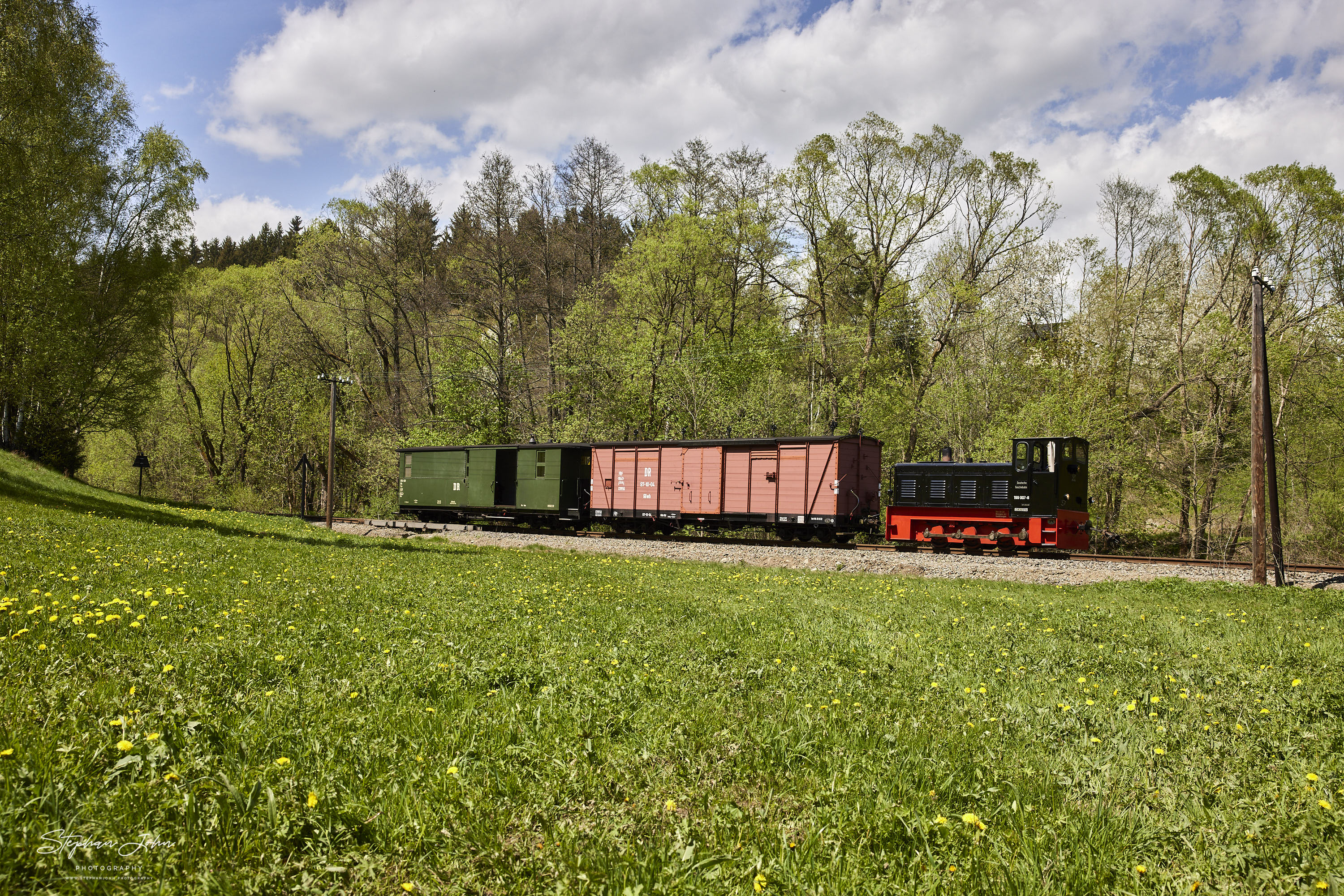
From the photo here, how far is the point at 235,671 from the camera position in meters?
5.19

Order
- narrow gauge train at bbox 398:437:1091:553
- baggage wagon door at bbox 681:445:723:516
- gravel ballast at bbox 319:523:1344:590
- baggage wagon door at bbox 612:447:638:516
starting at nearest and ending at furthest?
gravel ballast at bbox 319:523:1344:590 < narrow gauge train at bbox 398:437:1091:553 < baggage wagon door at bbox 681:445:723:516 < baggage wagon door at bbox 612:447:638:516

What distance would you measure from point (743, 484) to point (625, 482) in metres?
5.33

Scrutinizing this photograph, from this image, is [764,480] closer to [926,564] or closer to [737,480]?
[737,480]

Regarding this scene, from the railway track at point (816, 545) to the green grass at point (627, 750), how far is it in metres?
13.2

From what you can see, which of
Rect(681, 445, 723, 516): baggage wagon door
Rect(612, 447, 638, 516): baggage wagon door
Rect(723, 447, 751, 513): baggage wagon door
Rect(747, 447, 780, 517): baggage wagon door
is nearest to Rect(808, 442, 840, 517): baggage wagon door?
Rect(747, 447, 780, 517): baggage wagon door

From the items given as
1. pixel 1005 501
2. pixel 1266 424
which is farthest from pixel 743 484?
pixel 1266 424

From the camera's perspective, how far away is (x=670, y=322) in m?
39.3

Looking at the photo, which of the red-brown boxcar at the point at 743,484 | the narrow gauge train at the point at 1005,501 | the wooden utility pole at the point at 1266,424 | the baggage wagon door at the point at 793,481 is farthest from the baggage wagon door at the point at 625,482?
the wooden utility pole at the point at 1266,424

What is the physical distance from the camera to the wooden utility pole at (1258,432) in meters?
17.0

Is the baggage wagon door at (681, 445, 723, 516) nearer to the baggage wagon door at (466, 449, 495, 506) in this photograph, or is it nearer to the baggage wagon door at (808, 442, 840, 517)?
the baggage wagon door at (808, 442, 840, 517)

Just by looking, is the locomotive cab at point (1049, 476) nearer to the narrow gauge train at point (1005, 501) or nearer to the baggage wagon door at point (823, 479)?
the narrow gauge train at point (1005, 501)

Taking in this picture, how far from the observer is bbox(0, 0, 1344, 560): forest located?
96.9 feet

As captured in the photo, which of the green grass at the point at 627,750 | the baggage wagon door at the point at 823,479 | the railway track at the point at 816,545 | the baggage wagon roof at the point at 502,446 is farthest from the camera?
the baggage wagon roof at the point at 502,446

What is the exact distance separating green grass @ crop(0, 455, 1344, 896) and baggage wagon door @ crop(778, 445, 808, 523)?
54.3ft
